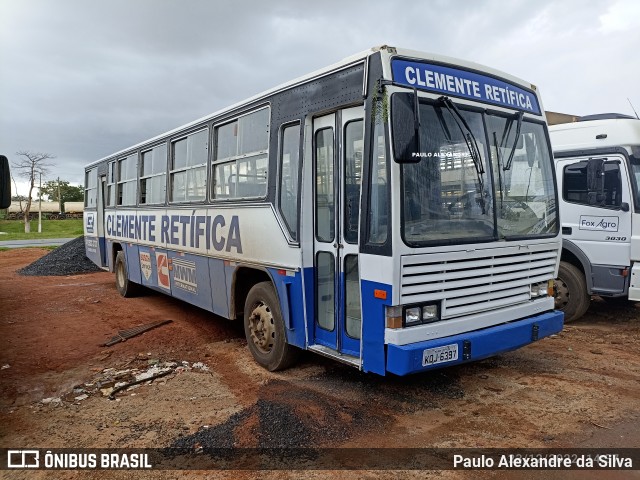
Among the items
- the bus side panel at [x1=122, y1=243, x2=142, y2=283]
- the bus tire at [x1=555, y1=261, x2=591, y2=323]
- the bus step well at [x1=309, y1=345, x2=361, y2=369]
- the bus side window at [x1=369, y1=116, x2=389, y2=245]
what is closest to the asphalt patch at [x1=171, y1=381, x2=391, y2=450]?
the bus step well at [x1=309, y1=345, x2=361, y2=369]

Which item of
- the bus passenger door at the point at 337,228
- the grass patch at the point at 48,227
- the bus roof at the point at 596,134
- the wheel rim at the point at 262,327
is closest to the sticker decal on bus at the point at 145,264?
the wheel rim at the point at 262,327

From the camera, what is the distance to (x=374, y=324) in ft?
13.2

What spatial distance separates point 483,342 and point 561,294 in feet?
14.1

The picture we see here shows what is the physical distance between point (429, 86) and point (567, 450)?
314cm

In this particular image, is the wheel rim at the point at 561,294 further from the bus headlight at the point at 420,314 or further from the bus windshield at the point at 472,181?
the bus headlight at the point at 420,314

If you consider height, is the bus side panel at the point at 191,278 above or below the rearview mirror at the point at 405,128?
below

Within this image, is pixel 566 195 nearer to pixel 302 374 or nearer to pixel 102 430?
pixel 302 374

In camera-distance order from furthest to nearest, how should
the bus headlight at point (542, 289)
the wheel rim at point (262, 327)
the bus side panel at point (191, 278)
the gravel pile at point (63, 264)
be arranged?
the gravel pile at point (63, 264) < the bus side panel at point (191, 278) < the wheel rim at point (262, 327) < the bus headlight at point (542, 289)

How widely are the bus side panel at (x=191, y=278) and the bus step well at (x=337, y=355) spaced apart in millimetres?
2424

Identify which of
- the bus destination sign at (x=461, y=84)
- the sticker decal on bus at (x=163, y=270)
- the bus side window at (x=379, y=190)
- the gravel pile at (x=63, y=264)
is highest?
the bus destination sign at (x=461, y=84)

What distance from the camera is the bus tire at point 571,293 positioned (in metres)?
7.54

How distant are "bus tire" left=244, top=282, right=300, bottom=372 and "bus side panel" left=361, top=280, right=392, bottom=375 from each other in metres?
1.33

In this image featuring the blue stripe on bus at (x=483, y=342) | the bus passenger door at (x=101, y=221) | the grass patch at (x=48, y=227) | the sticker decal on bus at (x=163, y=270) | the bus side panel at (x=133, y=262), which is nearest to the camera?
the blue stripe on bus at (x=483, y=342)

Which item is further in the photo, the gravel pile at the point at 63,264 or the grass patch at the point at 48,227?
the grass patch at the point at 48,227
